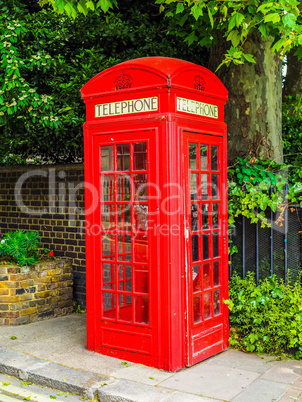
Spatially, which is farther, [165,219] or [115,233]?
[115,233]

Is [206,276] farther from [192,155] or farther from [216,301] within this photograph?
[192,155]

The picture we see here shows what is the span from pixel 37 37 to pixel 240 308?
15.8ft

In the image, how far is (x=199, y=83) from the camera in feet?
16.1

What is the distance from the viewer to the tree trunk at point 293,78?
9898 millimetres

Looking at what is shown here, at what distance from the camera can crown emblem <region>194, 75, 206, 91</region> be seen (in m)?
4.85

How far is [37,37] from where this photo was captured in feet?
22.7

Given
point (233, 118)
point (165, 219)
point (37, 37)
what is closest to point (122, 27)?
point (37, 37)

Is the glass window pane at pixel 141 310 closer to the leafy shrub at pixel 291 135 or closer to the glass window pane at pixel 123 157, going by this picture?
the glass window pane at pixel 123 157

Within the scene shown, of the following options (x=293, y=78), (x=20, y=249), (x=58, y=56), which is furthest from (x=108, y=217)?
(x=293, y=78)

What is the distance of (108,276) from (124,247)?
15.8 inches

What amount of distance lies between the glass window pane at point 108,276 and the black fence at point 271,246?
1635 mm

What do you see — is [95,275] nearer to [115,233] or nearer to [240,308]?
[115,233]

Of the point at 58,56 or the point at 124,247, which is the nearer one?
the point at 124,247

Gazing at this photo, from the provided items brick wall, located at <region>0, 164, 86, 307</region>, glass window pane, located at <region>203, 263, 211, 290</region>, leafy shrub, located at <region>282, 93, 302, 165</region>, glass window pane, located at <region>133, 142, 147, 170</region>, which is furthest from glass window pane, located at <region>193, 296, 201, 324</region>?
leafy shrub, located at <region>282, 93, 302, 165</region>
